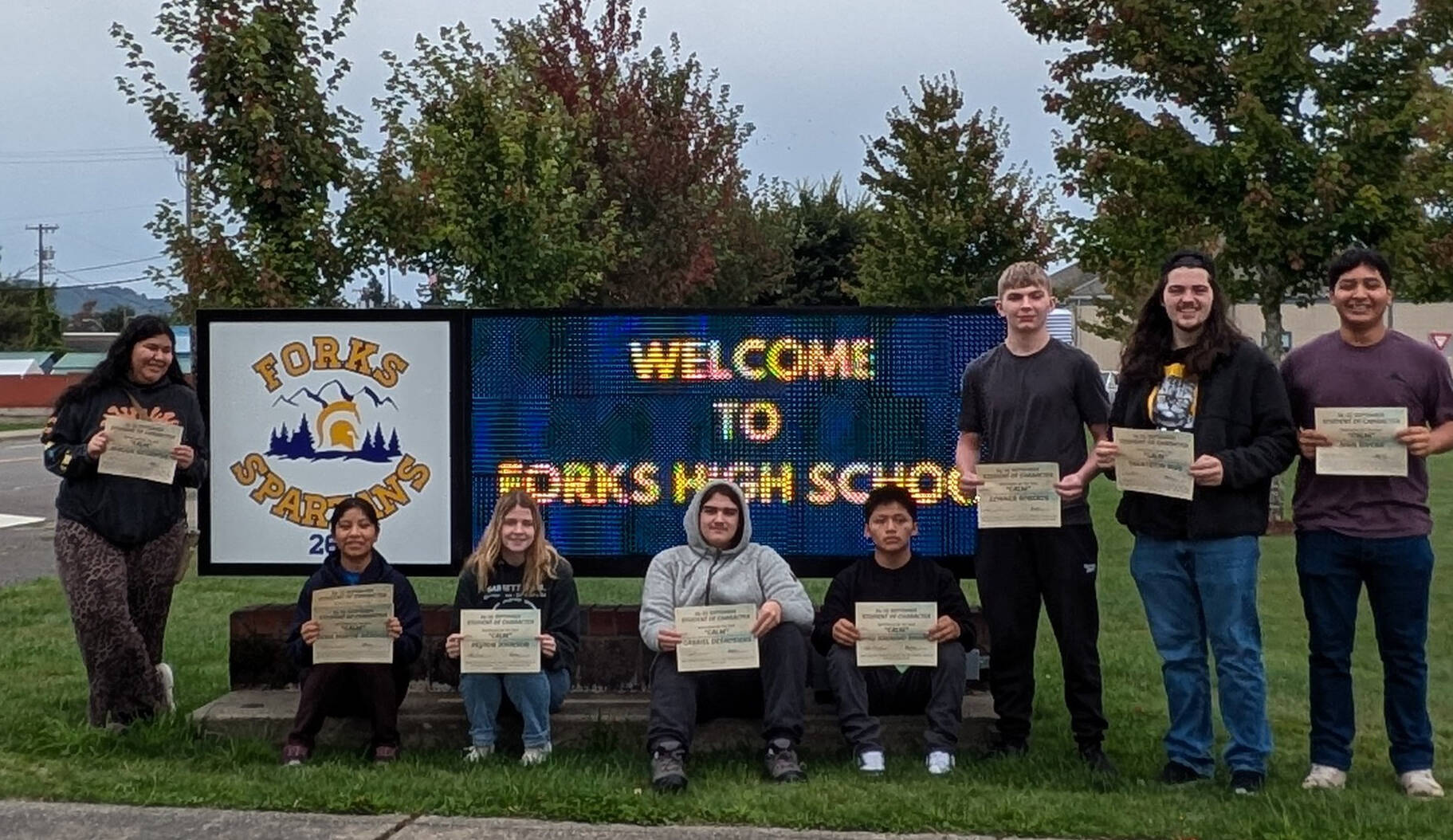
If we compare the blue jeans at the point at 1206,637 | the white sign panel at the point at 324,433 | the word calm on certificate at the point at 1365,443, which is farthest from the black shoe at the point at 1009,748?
the white sign panel at the point at 324,433

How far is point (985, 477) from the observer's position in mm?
6285

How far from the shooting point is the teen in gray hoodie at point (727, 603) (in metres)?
6.30

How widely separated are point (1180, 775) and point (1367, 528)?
115cm

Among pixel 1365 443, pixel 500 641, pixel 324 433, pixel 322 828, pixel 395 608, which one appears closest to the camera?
pixel 322 828

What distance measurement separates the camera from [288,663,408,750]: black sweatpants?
6.59 m

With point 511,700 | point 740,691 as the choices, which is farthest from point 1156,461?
point 511,700

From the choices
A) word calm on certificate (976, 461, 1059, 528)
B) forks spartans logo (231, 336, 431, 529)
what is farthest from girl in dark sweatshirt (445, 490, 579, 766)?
word calm on certificate (976, 461, 1059, 528)

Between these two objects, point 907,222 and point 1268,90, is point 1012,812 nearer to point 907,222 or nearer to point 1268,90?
point 1268,90

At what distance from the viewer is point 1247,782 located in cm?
594

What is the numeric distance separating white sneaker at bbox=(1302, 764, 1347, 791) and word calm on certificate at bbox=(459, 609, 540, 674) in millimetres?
2947

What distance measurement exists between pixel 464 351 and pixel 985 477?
2.42 m

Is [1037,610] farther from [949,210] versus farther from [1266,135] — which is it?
[949,210]

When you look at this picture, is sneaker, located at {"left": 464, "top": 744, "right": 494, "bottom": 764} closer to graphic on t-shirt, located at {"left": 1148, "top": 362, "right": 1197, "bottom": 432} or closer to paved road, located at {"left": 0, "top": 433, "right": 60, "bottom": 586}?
graphic on t-shirt, located at {"left": 1148, "top": 362, "right": 1197, "bottom": 432}

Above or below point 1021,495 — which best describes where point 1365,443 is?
above
